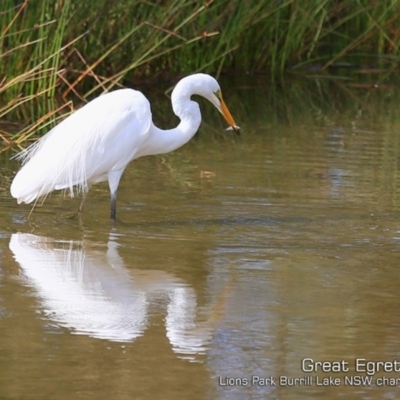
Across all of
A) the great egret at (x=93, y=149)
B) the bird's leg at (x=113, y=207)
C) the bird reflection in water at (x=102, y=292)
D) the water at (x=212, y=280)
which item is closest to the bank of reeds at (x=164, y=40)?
the water at (x=212, y=280)

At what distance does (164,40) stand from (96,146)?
2.93m

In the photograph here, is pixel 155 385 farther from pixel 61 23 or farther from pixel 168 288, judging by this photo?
pixel 61 23

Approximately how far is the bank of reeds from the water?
156cm

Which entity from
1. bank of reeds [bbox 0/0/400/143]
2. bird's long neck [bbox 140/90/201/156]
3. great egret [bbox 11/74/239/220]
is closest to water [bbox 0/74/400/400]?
great egret [bbox 11/74/239/220]

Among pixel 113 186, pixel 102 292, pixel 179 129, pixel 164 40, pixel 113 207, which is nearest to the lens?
pixel 102 292

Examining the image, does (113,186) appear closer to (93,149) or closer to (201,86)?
(93,149)

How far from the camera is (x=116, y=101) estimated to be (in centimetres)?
655

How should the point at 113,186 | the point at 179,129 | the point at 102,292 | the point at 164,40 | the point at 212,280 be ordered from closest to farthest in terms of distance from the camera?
the point at 102,292, the point at 212,280, the point at 113,186, the point at 179,129, the point at 164,40

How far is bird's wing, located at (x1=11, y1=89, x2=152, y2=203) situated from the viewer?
6492 millimetres

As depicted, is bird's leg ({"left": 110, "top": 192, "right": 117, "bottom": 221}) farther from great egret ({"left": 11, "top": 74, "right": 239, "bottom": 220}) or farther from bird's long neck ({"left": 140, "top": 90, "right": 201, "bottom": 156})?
bird's long neck ({"left": 140, "top": 90, "right": 201, "bottom": 156})

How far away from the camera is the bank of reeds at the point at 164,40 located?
9570 mm

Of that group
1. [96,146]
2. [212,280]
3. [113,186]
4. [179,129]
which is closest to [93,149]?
[96,146]

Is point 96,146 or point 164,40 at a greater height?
point 164,40

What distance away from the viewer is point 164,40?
9.26 metres
